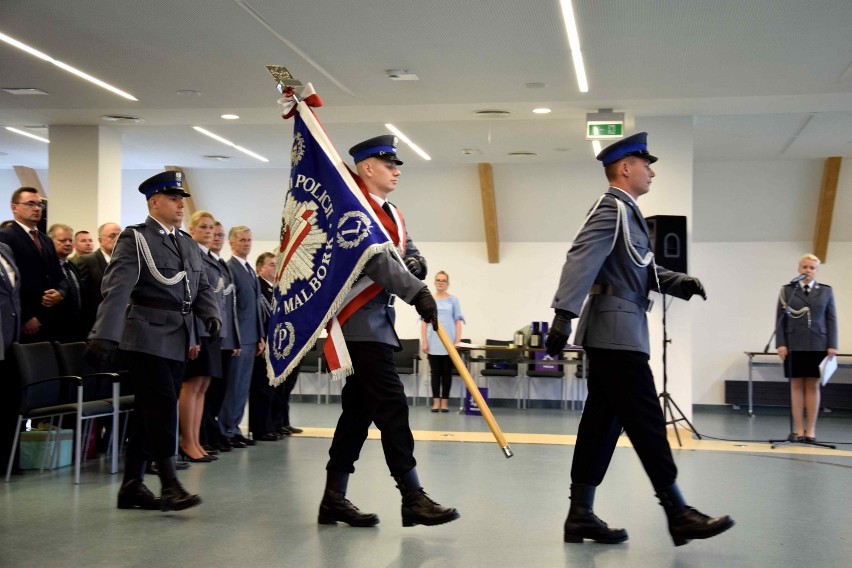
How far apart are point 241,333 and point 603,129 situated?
4195 millimetres

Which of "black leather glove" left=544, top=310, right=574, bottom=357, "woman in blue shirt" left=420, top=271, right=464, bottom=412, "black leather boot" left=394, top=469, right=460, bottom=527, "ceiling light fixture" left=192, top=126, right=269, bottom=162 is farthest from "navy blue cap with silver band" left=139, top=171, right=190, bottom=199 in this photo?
"woman in blue shirt" left=420, top=271, right=464, bottom=412

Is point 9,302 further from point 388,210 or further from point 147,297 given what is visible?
point 388,210

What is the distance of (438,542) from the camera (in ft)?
13.4

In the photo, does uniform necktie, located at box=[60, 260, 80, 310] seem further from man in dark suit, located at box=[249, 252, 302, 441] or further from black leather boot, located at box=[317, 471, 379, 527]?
black leather boot, located at box=[317, 471, 379, 527]

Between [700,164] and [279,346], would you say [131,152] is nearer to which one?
[700,164]

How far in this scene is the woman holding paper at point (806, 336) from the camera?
8.61 meters

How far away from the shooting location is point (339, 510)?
4422mm

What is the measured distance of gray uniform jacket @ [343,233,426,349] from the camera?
4062mm

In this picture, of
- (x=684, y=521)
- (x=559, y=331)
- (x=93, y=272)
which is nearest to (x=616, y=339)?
(x=559, y=331)

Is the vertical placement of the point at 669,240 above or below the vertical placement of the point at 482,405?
above

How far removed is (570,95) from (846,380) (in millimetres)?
6423

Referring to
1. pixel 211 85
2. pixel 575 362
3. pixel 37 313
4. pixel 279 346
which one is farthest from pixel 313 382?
pixel 279 346

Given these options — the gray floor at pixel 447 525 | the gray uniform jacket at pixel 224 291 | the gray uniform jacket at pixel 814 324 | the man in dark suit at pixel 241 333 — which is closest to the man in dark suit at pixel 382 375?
the gray floor at pixel 447 525

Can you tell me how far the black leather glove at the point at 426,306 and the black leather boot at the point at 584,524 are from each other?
0.98 meters
